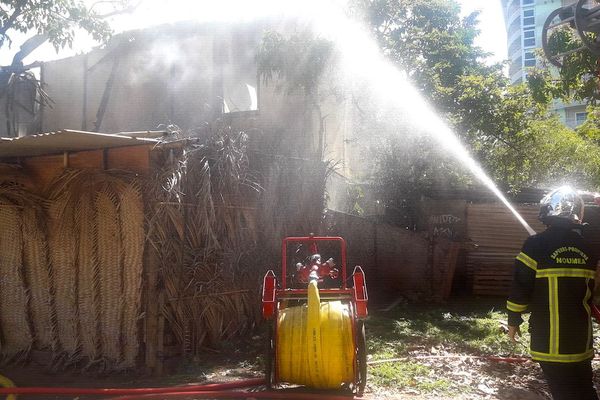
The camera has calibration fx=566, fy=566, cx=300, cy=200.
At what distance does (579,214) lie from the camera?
380cm

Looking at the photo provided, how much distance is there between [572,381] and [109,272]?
4848mm

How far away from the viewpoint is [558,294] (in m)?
3.60

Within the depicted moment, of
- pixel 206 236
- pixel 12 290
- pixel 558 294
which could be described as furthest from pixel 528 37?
pixel 558 294

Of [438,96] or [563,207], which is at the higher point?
[438,96]

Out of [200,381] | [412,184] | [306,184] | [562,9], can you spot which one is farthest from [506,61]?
[200,381]

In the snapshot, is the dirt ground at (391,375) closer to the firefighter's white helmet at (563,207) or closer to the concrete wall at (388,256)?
the firefighter's white helmet at (563,207)

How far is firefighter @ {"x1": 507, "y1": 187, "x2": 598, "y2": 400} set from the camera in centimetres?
354

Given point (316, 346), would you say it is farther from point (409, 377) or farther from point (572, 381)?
point (572, 381)

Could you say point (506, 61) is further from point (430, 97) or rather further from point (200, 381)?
point (200, 381)

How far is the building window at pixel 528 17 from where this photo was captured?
80.3 meters

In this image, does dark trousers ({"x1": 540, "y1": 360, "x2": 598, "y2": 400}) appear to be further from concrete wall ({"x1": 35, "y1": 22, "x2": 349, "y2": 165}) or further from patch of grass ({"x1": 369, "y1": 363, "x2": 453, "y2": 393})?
concrete wall ({"x1": 35, "y1": 22, "x2": 349, "y2": 165})

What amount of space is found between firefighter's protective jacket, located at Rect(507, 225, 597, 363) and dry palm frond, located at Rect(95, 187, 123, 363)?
14.3 ft

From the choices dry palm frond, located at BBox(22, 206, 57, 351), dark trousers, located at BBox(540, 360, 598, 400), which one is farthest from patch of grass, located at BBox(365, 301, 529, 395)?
dry palm frond, located at BBox(22, 206, 57, 351)

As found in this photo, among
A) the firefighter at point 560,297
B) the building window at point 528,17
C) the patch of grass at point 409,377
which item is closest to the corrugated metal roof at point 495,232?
the patch of grass at point 409,377
